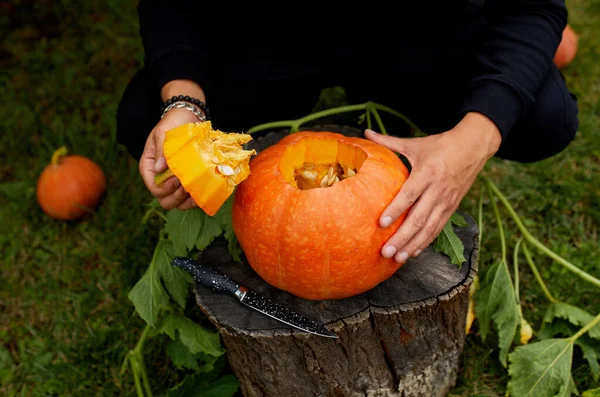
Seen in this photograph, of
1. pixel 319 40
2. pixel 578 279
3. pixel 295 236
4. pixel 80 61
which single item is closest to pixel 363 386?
pixel 295 236

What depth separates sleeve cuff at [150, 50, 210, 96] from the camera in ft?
6.20

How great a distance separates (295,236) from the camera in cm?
141

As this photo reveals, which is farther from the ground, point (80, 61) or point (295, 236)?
point (295, 236)

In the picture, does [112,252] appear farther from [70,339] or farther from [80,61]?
[80,61]

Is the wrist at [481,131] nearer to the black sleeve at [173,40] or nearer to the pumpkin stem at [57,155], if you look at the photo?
the black sleeve at [173,40]

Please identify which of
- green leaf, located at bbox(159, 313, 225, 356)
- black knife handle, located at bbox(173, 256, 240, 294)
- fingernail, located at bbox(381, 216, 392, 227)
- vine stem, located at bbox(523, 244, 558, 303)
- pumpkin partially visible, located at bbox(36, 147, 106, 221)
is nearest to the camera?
fingernail, located at bbox(381, 216, 392, 227)

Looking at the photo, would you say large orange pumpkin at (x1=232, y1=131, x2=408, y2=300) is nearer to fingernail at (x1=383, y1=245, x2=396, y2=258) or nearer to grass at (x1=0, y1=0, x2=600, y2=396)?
fingernail at (x1=383, y1=245, x2=396, y2=258)

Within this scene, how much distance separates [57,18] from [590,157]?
3.75 metres

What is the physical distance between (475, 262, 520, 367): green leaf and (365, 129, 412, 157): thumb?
732 mm

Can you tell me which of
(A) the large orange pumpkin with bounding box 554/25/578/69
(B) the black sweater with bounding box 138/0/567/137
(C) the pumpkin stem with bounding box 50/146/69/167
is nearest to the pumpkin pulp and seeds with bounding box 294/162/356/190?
Result: (B) the black sweater with bounding box 138/0/567/137

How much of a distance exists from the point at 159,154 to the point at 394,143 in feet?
2.17

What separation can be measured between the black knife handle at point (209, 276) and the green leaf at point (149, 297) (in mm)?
160

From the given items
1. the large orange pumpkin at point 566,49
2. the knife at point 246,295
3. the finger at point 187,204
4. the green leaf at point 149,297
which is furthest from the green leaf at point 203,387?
the large orange pumpkin at point 566,49

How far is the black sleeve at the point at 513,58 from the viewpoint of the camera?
5.45 ft
